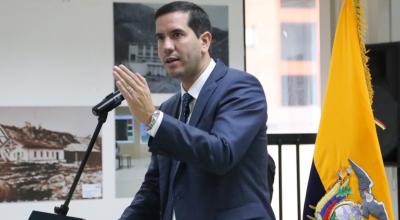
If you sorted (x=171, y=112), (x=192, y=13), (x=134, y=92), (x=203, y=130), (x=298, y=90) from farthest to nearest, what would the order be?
(x=298, y=90) → (x=171, y=112) → (x=192, y=13) → (x=203, y=130) → (x=134, y=92)

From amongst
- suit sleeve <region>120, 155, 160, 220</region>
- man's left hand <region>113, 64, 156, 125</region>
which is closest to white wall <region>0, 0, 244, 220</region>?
suit sleeve <region>120, 155, 160, 220</region>

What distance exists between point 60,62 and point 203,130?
175 cm

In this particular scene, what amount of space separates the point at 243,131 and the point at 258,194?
0.19 metres

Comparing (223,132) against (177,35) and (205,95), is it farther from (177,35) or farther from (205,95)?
(177,35)

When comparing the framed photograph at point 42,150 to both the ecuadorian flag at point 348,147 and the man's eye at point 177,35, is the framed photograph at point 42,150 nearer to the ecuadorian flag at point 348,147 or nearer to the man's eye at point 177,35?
the ecuadorian flag at point 348,147

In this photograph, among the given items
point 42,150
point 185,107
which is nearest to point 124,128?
point 42,150

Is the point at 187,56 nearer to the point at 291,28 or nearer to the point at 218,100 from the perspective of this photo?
the point at 218,100

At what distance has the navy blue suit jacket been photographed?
108 centimetres

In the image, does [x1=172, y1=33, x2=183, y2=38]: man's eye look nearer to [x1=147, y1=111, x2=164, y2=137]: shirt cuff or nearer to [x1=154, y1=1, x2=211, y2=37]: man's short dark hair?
[x1=154, y1=1, x2=211, y2=37]: man's short dark hair

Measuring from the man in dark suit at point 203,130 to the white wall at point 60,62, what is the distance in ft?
4.89

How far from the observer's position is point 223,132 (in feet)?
3.67

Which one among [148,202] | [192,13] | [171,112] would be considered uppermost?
[192,13]

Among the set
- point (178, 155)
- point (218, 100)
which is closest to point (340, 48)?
point (218, 100)

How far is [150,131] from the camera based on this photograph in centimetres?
105
